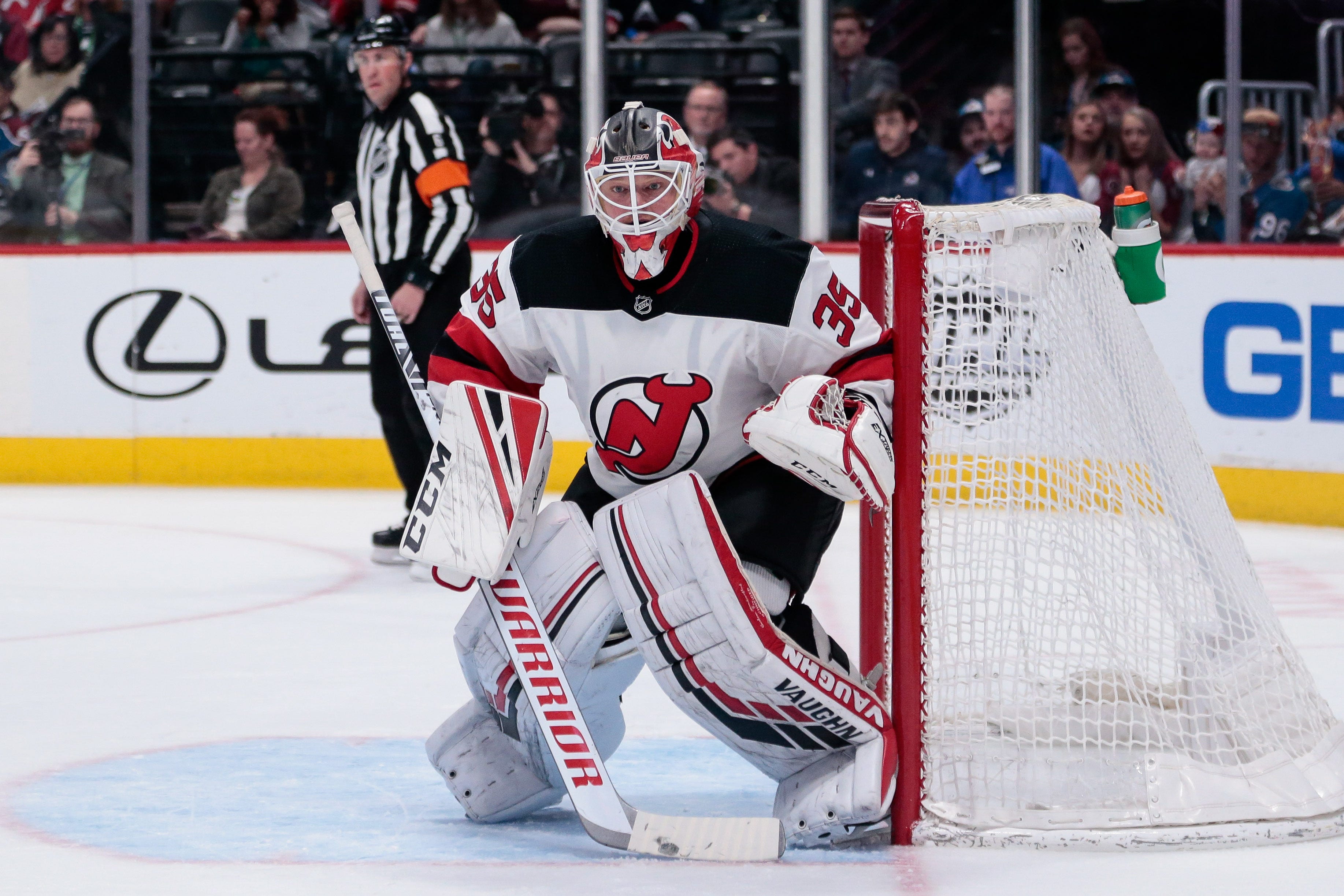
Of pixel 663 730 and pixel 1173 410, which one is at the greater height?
pixel 1173 410

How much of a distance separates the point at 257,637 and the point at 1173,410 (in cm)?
197

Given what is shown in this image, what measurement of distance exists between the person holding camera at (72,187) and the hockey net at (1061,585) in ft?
15.1

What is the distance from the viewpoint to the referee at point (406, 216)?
Result: 4.38 meters

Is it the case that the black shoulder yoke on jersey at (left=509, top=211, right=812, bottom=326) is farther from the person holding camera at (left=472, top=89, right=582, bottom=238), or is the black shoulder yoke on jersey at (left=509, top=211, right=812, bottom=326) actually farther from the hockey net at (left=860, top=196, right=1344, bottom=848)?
the person holding camera at (left=472, top=89, right=582, bottom=238)

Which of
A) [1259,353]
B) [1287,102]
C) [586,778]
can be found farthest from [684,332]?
[1287,102]

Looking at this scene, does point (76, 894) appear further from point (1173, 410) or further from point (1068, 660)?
point (1173, 410)

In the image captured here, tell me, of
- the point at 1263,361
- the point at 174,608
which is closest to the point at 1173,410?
the point at 174,608

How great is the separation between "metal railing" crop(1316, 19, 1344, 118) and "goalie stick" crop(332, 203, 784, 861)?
420cm

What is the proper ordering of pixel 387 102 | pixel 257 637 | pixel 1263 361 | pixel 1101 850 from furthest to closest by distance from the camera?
pixel 1263 361
pixel 387 102
pixel 257 637
pixel 1101 850

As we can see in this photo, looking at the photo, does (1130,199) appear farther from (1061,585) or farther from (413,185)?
(413,185)

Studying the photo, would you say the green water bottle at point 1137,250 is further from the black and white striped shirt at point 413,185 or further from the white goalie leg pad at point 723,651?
the black and white striped shirt at point 413,185

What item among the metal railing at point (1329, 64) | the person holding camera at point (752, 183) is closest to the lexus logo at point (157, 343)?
the person holding camera at point (752, 183)

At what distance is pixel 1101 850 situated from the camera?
210cm

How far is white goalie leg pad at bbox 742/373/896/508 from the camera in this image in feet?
6.54
